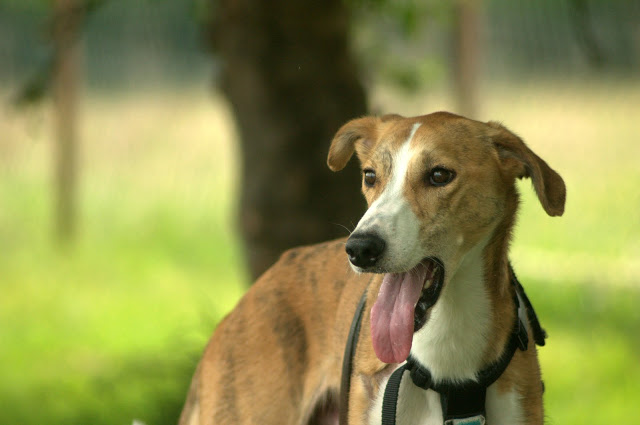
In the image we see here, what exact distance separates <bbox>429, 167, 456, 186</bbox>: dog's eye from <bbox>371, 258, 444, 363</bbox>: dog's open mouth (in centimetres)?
26

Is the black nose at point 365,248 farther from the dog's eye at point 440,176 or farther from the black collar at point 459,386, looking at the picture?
the black collar at point 459,386

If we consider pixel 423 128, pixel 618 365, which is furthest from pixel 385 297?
pixel 618 365

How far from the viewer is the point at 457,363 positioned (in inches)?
117

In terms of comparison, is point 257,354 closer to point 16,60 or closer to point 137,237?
point 16,60

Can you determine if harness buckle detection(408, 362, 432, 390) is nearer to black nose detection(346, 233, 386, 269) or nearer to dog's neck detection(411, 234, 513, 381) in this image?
dog's neck detection(411, 234, 513, 381)

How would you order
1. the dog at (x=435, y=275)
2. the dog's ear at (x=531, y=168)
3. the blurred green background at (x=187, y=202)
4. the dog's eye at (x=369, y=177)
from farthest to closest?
1. the blurred green background at (x=187, y=202)
2. the dog's eye at (x=369, y=177)
3. the dog's ear at (x=531, y=168)
4. the dog at (x=435, y=275)

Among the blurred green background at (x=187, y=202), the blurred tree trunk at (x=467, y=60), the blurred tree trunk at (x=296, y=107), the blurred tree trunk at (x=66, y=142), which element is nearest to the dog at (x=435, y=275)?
the blurred tree trunk at (x=296, y=107)

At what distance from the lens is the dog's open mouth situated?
9.20 ft

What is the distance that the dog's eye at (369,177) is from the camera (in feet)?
10.1

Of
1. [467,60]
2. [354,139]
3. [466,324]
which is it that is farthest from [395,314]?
[467,60]

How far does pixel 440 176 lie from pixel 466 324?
0.51 metres

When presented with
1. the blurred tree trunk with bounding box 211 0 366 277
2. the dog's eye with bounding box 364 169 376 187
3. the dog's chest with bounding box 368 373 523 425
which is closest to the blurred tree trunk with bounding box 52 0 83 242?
the blurred tree trunk with bounding box 211 0 366 277

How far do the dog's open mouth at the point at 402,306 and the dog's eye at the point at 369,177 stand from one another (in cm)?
35

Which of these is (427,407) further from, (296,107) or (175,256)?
(175,256)
